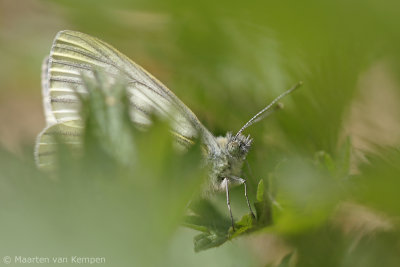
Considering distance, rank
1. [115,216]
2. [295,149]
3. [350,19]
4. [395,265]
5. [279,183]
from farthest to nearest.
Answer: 1. [295,149]
2. [395,265]
3. [279,183]
4. [350,19]
5. [115,216]

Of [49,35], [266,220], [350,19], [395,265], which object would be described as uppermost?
[49,35]

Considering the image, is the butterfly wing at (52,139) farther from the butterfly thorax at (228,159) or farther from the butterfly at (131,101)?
the butterfly thorax at (228,159)

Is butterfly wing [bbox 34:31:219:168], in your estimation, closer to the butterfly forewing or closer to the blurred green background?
the butterfly forewing

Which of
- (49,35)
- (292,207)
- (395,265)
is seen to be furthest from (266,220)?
(49,35)

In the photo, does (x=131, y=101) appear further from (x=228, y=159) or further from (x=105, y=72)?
(x=228, y=159)

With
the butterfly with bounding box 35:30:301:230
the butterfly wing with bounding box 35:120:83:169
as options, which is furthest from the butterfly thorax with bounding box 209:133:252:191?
the butterfly wing with bounding box 35:120:83:169

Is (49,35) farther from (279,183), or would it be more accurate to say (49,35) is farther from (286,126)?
(279,183)

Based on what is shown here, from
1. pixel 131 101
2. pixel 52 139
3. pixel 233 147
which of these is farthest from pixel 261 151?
pixel 52 139
